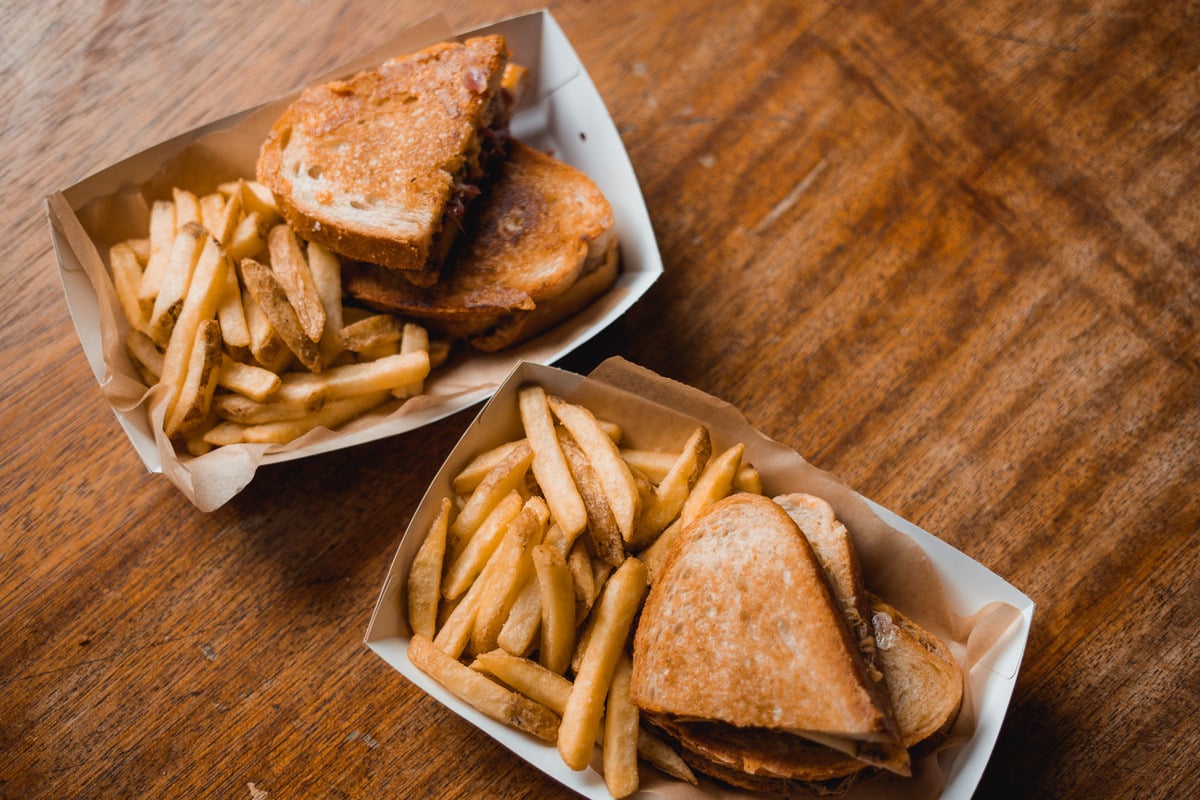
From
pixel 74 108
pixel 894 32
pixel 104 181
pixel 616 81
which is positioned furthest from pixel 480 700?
pixel 894 32

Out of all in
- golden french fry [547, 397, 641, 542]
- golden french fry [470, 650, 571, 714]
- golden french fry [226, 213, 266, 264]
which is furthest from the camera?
golden french fry [226, 213, 266, 264]

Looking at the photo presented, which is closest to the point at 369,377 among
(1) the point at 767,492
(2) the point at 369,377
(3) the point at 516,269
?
(2) the point at 369,377

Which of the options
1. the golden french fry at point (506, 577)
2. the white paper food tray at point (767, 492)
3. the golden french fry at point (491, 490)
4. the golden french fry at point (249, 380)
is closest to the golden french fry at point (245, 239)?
the golden french fry at point (249, 380)

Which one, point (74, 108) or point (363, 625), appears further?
point (74, 108)

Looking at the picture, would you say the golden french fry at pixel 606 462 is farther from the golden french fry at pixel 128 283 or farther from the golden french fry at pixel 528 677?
the golden french fry at pixel 128 283

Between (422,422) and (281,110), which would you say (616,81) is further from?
(422,422)

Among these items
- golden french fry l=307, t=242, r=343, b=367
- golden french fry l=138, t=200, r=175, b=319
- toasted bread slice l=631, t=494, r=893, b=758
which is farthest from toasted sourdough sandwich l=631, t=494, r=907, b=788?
golden french fry l=138, t=200, r=175, b=319

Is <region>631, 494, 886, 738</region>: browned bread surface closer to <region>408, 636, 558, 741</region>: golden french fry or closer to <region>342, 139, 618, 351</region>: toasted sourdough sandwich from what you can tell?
<region>408, 636, 558, 741</region>: golden french fry
